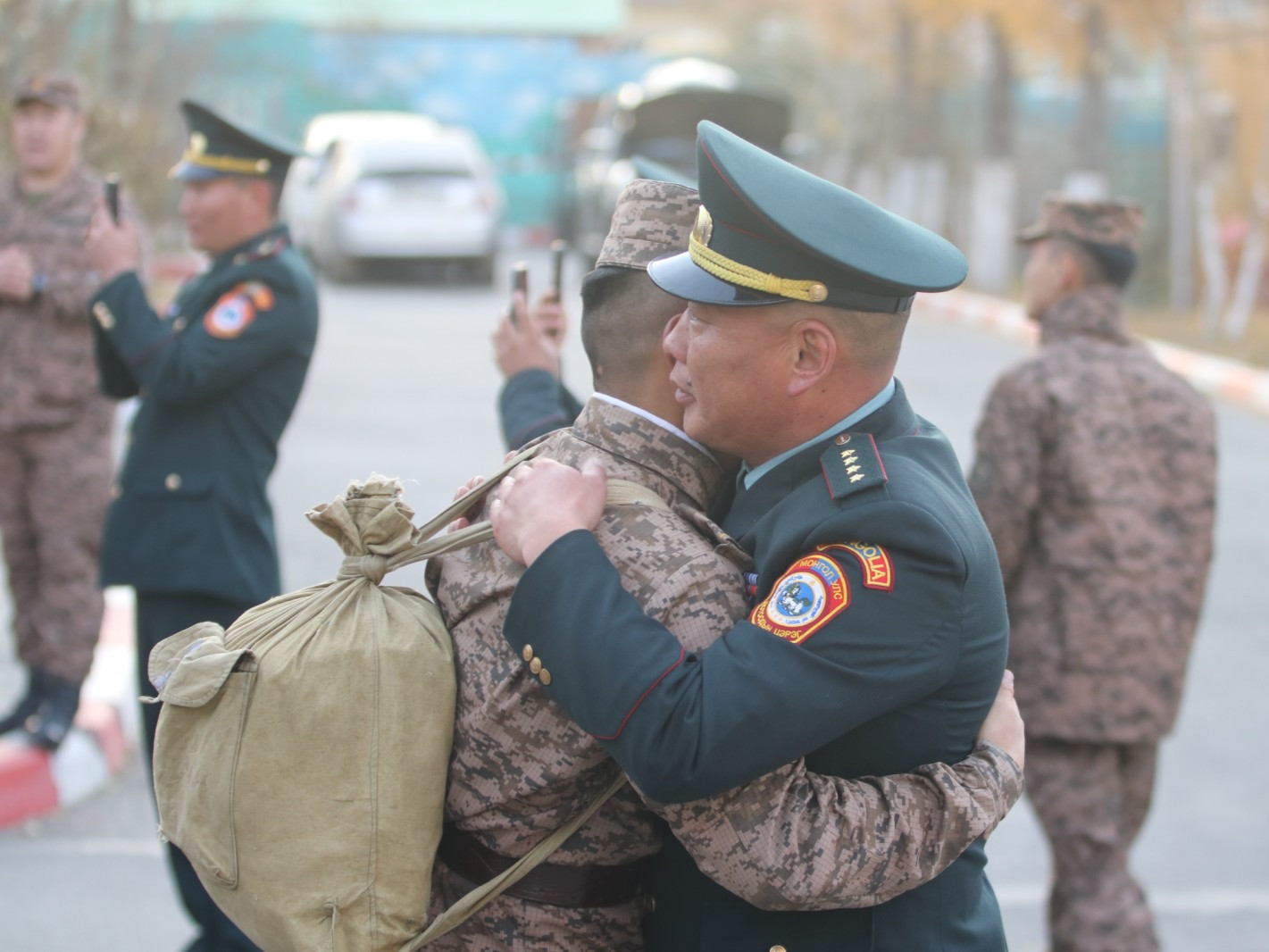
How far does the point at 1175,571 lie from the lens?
3.65 meters

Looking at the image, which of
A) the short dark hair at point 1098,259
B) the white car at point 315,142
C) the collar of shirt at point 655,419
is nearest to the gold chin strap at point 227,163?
the short dark hair at point 1098,259

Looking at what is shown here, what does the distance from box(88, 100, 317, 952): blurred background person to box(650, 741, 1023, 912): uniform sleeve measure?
2158 millimetres

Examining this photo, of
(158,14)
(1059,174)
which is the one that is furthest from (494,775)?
(1059,174)

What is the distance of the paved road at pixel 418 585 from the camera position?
4062mm

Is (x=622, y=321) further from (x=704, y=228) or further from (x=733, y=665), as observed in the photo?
(x=733, y=665)

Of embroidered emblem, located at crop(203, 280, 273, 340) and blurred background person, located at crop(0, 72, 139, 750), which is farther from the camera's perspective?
blurred background person, located at crop(0, 72, 139, 750)

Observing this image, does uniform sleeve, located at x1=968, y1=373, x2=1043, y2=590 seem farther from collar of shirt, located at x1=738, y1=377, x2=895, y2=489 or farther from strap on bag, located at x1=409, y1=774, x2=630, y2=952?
strap on bag, located at x1=409, y1=774, x2=630, y2=952

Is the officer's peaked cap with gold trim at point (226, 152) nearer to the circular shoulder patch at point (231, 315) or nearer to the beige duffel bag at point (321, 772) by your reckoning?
the circular shoulder patch at point (231, 315)

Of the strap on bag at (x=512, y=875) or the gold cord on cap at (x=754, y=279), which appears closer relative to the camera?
the gold cord on cap at (x=754, y=279)

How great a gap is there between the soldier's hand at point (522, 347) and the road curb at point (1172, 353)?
5657 mm

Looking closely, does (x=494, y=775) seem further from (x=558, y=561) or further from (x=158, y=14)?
(x=158, y=14)

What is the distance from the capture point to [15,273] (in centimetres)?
489

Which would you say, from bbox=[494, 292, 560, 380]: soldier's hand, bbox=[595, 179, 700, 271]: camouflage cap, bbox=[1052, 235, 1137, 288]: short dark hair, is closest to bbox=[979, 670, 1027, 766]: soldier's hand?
bbox=[595, 179, 700, 271]: camouflage cap

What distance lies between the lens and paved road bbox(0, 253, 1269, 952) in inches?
160
